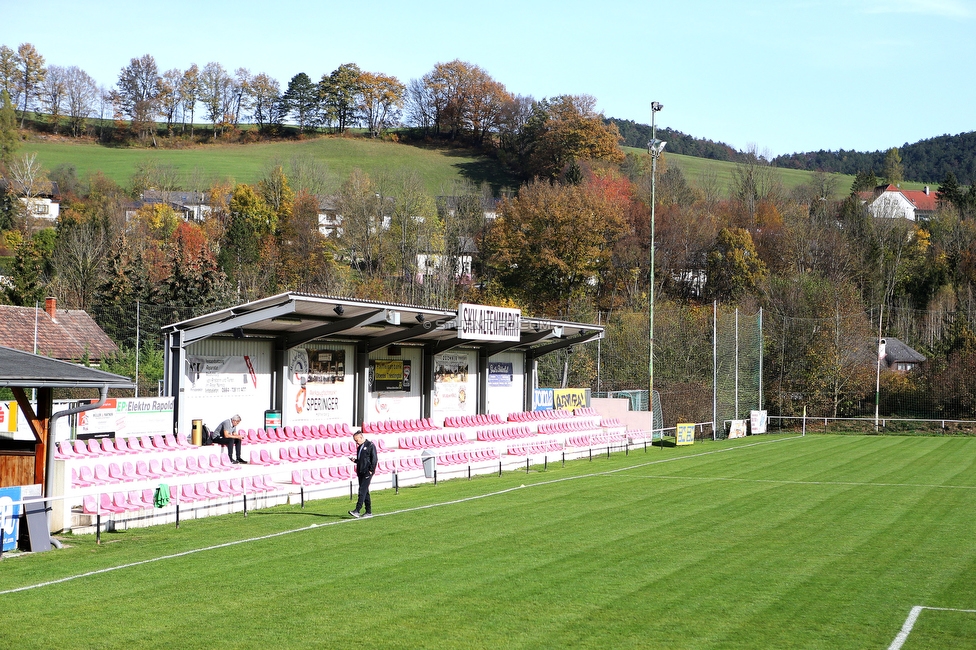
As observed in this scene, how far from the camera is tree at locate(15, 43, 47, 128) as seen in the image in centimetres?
10725

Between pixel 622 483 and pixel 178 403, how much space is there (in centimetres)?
1126

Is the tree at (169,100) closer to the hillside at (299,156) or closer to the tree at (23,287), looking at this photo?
the hillside at (299,156)

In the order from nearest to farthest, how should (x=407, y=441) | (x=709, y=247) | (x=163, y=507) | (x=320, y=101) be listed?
(x=163, y=507)
(x=407, y=441)
(x=709, y=247)
(x=320, y=101)

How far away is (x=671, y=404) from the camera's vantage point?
148 ft

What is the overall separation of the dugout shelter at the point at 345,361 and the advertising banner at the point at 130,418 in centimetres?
36

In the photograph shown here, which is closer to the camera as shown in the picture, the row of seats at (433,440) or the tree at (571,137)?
the row of seats at (433,440)

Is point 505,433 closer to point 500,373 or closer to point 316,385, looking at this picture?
point 500,373

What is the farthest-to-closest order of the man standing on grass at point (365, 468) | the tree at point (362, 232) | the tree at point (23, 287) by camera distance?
the tree at point (362, 232) → the tree at point (23, 287) → the man standing on grass at point (365, 468)

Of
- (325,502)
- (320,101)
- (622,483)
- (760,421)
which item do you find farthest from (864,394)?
(320,101)

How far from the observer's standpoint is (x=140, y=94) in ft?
380

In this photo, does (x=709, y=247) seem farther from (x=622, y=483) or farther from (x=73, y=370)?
(x=73, y=370)

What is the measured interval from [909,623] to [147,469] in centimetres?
1417

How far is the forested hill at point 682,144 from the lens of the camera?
155613 millimetres

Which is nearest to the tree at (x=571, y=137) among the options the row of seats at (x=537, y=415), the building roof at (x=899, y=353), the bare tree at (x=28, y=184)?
the building roof at (x=899, y=353)
